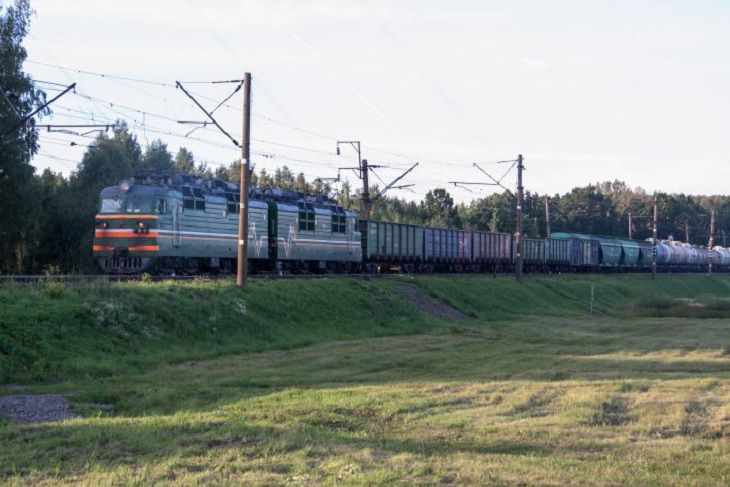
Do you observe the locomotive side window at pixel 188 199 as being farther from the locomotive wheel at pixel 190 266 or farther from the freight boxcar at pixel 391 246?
the freight boxcar at pixel 391 246

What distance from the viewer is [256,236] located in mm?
41719

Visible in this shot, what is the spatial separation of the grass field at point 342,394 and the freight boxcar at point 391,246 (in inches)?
516

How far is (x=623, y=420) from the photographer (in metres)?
15.8

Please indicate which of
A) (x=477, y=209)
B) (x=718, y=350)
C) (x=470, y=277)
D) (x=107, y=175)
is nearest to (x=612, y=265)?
(x=477, y=209)

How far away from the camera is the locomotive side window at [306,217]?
45938mm

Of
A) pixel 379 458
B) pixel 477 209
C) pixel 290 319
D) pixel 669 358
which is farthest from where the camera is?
pixel 477 209

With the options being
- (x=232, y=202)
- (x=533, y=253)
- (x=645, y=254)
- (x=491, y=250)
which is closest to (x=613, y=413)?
(x=232, y=202)

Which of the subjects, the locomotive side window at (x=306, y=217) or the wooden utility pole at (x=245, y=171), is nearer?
the wooden utility pole at (x=245, y=171)

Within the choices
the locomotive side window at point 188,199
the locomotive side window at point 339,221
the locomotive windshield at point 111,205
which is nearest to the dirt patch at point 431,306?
the locomotive side window at point 339,221

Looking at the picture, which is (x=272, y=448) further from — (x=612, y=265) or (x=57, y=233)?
(x=612, y=265)

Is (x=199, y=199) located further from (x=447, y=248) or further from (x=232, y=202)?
(x=447, y=248)

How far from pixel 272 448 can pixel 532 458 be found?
11.8 feet

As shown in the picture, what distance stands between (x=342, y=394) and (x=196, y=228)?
19858 mm

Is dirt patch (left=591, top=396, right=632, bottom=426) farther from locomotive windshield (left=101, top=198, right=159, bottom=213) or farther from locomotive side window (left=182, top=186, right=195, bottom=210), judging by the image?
locomotive side window (left=182, top=186, right=195, bottom=210)
